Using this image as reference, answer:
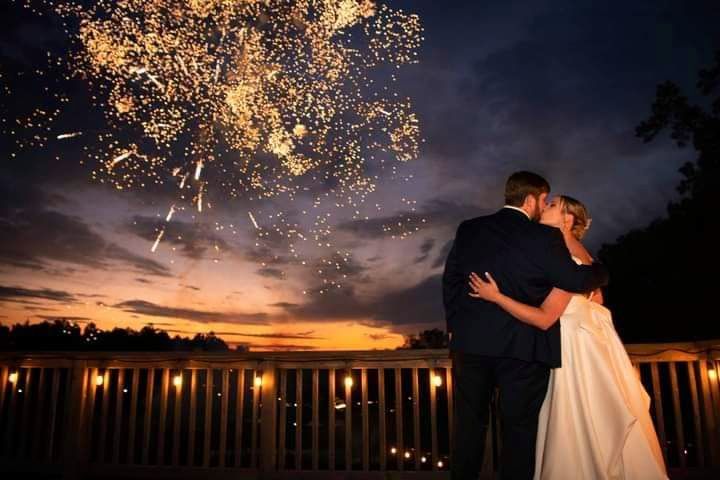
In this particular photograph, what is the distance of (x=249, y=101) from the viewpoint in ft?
23.8

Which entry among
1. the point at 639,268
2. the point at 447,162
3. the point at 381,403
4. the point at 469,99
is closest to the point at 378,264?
the point at 447,162

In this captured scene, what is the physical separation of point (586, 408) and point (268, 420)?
8.15ft

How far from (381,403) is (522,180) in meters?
2.16

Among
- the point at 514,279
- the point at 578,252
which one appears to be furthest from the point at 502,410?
the point at 578,252

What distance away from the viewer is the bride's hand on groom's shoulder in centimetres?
218

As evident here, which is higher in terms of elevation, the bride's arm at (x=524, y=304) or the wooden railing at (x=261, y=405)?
the bride's arm at (x=524, y=304)

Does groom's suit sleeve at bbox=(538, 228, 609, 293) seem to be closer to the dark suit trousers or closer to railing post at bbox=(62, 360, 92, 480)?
the dark suit trousers

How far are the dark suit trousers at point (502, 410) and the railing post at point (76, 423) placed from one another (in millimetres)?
3226

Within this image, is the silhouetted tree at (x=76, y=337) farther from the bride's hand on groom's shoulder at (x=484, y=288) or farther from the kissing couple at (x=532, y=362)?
the bride's hand on groom's shoulder at (x=484, y=288)

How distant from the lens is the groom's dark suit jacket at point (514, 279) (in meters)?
2.17

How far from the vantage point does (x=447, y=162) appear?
12.0m

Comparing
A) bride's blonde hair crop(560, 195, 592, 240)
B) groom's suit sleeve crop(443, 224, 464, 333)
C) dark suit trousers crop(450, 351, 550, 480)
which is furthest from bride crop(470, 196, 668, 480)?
bride's blonde hair crop(560, 195, 592, 240)

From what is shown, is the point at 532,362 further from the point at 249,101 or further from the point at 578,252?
the point at 249,101

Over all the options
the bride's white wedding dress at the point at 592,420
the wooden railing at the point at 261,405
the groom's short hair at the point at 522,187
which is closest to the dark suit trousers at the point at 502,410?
Result: the bride's white wedding dress at the point at 592,420
